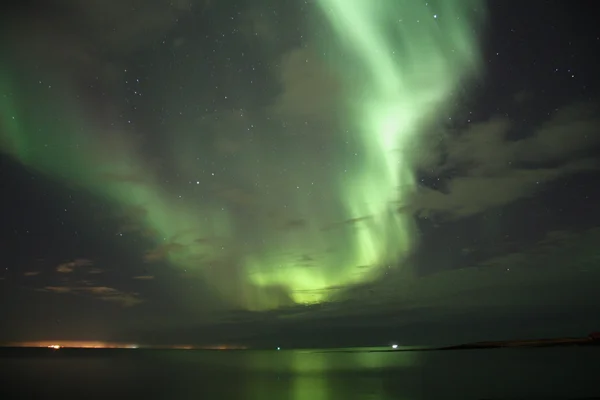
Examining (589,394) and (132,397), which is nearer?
(589,394)

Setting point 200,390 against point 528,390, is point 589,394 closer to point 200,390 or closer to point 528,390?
point 528,390

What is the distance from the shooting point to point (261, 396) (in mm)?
39375

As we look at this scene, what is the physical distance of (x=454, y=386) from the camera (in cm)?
4272

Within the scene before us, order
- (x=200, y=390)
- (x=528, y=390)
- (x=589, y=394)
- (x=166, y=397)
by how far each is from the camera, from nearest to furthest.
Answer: (x=589, y=394) → (x=528, y=390) → (x=166, y=397) → (x=200, y=390)

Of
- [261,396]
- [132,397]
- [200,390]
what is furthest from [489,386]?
[132,397]

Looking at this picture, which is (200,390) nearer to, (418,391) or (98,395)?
(98,395)

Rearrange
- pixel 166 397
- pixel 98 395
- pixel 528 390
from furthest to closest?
pixel 98 395 → pixel 166 397 → pixel 528 390

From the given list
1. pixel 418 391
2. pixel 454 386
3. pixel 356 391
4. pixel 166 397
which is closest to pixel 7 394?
pixel 166 397

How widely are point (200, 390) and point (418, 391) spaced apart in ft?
66.2

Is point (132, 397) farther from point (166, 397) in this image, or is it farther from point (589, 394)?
point (589, 394)

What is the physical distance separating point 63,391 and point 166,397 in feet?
45.1

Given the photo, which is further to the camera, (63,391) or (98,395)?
(63,391)

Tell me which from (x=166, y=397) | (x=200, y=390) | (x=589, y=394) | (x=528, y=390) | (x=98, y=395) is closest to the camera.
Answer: (x=589, y=394)

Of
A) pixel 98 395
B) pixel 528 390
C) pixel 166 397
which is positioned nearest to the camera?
pixel 528 390
